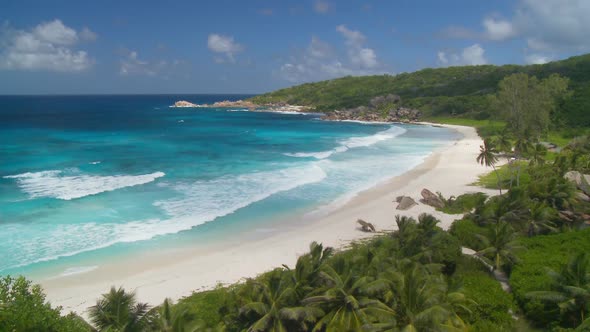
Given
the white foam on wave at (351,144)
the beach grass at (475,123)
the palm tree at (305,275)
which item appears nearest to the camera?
the palm tree at (305,275)

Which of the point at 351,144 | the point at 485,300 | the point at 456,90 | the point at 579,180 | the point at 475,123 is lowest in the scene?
the point at 485,300

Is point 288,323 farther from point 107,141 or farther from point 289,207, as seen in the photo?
point 107,141

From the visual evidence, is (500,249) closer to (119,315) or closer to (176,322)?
(176,322)

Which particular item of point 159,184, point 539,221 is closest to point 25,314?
point 539,221

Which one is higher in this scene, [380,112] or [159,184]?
[380,112]

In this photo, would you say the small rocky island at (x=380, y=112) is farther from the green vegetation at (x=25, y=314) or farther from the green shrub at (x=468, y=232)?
the green vegetation at (x=25, y=314)

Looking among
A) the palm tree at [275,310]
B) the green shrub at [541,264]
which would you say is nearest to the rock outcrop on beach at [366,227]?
the green shrub at [541,264]
